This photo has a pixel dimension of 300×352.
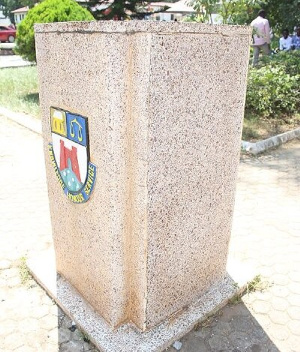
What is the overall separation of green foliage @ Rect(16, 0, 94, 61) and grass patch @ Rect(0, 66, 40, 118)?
1.26 metres

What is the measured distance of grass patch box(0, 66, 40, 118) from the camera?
27.1 ft

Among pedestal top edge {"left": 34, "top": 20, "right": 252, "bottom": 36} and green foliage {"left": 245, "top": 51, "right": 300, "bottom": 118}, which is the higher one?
pedestal top edge {"left": 34, "top": 20, "right": 252, "bottom": 36}

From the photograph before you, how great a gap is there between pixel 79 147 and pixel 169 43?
723mm

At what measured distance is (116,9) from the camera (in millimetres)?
13781

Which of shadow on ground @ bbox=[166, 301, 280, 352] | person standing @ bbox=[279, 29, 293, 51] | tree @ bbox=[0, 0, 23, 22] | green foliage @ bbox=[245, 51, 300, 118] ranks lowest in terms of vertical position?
shadow on ground @ bbox=[166, 301, 280, 352]

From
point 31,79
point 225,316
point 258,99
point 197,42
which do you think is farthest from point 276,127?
point 31,79

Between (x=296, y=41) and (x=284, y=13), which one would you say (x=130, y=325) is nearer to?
(x=296, y=41)

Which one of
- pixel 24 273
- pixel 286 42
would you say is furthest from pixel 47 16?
pixel 286 42

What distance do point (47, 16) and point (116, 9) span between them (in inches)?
257

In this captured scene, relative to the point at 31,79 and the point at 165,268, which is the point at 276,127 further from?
the point at 31,79

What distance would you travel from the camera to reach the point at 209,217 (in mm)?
2250

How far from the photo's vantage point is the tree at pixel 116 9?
44.4 ft

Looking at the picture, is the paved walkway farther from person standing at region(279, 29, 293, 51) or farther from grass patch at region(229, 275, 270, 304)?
person standing at region(279, 29, 293, 51)

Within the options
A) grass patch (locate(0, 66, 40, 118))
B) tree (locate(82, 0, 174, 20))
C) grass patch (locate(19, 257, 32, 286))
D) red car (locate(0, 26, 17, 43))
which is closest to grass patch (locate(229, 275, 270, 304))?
grass patch (locate(19, 257, 32, 286))
